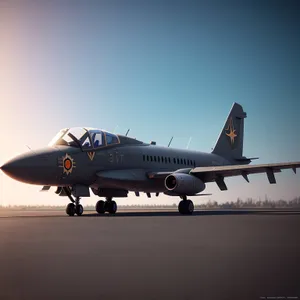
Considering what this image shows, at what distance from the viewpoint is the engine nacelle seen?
24.1 metres

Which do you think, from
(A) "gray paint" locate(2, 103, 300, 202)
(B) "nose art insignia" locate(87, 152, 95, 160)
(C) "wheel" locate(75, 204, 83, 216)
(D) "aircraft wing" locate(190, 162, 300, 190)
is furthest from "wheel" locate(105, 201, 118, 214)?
(D) "aircraft wing" locate(190, 162, 300, 190)

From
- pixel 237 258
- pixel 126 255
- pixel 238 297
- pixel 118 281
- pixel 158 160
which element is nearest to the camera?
pixel 238 297

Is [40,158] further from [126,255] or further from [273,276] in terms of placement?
[273,276]

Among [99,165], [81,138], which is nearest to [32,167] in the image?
[81,138]

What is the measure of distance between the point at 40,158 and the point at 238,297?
17.8 metres

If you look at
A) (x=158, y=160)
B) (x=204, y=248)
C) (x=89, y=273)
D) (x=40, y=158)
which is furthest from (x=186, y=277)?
(x=158, y=160)

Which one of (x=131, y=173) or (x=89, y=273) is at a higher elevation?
(x=131, y=173)

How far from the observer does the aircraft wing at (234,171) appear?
82.1 feet

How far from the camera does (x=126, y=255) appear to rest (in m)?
7.63

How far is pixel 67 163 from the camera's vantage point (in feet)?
74.0

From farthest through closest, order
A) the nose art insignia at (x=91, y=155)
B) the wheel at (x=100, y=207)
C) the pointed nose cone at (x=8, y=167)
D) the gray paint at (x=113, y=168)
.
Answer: the wheel at (x=100, y=207)
the nose art insignia at (x=91, y=155)
the gray paint at (x=113, y=168)
the pointed nose cone at (x=8, y=167)

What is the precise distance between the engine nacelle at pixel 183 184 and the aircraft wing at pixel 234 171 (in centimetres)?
83

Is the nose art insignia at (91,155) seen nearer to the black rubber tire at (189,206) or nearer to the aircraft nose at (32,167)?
the aircraft nose at (32,167)

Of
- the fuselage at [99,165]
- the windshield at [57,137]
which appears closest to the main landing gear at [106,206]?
the fuselage at [99,165]
